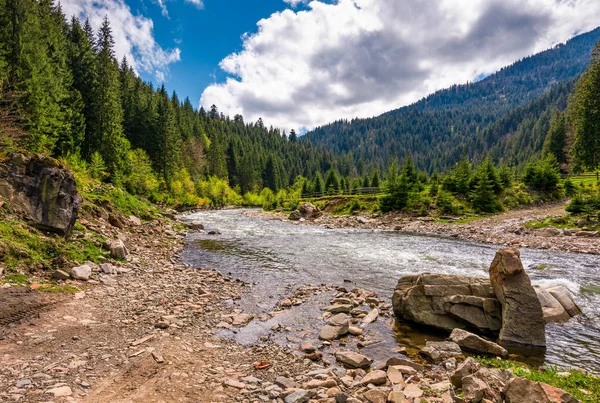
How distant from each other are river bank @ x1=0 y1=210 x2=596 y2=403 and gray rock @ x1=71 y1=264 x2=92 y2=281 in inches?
11.4

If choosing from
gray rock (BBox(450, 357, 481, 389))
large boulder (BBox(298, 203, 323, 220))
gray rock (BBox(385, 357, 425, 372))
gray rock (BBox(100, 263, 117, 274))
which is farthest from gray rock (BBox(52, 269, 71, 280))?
large boulder (BBox(298, 203, 323, 220))

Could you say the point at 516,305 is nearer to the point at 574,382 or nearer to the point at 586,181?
the point at 574,382

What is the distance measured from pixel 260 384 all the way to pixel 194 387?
1.34 m

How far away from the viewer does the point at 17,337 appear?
713 centimetres

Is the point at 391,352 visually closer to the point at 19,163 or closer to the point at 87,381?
the point at 87,381

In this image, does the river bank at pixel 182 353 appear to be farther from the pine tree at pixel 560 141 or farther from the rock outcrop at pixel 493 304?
the pine tree at pixel 560 141

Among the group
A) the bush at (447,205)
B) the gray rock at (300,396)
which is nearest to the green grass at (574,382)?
the gray rock at (300,396)

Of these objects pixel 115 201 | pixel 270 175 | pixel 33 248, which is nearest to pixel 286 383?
pixel 33 248

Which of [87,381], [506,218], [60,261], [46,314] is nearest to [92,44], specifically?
[60,261]

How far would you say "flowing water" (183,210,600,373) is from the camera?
931 cm

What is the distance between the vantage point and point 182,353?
7.34 meters

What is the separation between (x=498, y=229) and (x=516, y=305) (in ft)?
90.4

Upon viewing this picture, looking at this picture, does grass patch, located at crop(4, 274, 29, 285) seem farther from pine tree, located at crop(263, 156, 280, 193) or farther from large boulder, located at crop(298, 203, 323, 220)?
pine tree, located at crop(263, 156, 280, 193)

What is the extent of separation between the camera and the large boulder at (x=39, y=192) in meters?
12.6
